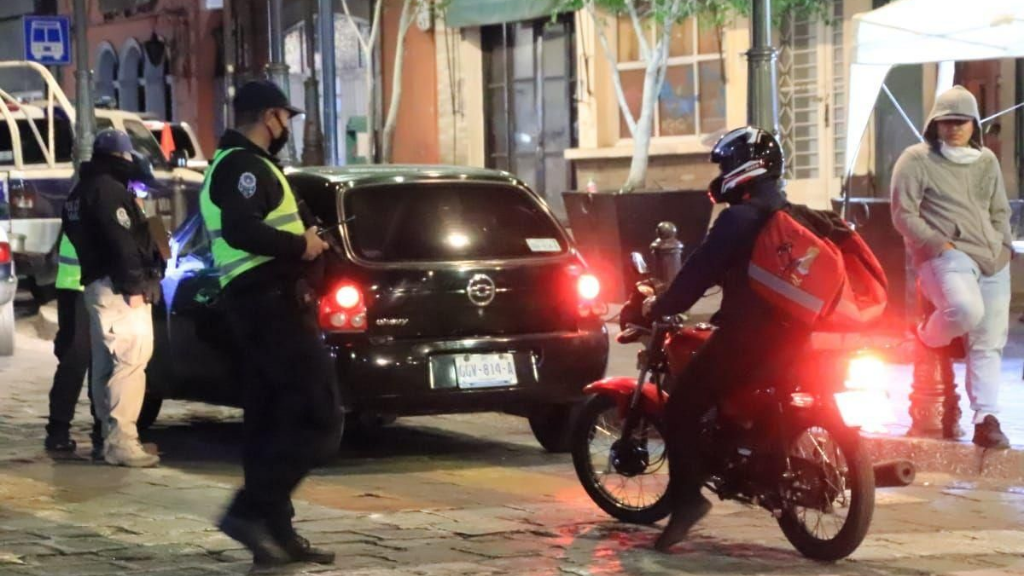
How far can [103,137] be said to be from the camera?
30.9ft

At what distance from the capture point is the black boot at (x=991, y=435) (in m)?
8.80

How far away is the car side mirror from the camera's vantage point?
1978cm

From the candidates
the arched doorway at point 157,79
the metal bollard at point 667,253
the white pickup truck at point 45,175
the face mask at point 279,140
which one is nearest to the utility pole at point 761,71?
the metal bollard at point 667,253

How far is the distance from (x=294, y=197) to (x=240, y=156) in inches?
10.3

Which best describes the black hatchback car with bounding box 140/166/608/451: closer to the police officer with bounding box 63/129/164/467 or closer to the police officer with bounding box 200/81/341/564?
the police officer with bounding box 63/129/164/467

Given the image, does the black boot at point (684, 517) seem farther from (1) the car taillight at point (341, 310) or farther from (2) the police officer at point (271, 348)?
(1) the car taillight at point (341, 310)

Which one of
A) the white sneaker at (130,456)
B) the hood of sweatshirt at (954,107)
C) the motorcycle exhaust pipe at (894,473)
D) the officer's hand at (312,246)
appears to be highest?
the hood of sweatshirt at (954,107)

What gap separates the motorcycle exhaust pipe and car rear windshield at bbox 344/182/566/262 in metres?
2.78

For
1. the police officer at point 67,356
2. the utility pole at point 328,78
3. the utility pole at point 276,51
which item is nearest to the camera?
the police officer at point 67,356

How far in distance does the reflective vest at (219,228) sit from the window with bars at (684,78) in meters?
13.6

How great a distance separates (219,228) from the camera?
6.76 m

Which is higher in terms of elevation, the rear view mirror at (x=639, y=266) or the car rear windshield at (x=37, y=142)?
the car rear windshield at (x=37, y=142)

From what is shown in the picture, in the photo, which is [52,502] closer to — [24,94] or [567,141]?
[567,141]

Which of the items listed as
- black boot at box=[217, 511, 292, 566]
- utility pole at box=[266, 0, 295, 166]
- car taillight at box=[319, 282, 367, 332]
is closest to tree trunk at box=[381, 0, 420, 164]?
utility pole at box=[266, 0, 295, 166]
